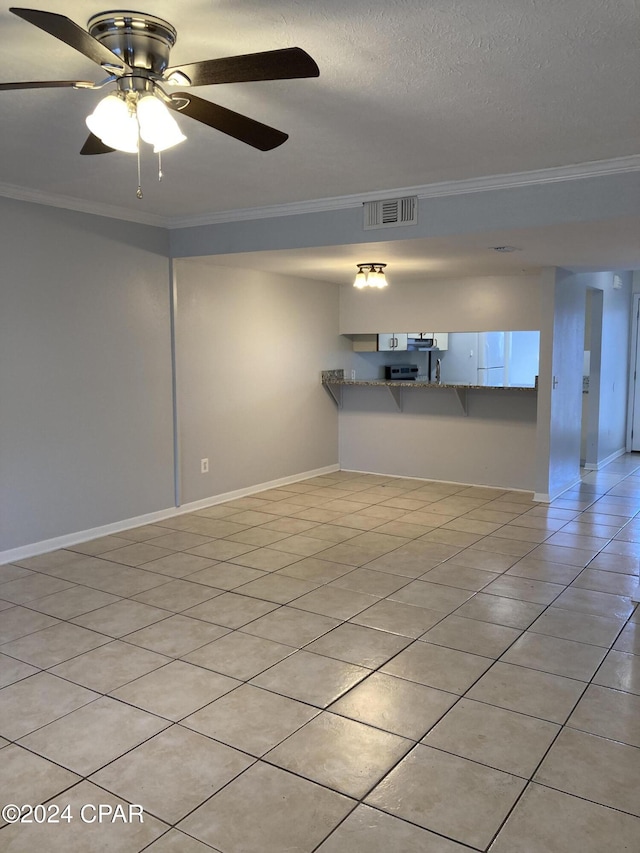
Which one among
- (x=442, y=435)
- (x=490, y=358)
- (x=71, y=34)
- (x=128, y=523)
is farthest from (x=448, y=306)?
(x=71, y=34)

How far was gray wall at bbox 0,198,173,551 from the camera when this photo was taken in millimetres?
4246

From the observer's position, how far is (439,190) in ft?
13.2

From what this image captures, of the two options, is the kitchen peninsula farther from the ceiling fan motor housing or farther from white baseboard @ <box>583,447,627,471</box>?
the ceiling fan motor housing

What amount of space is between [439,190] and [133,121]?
238 cm

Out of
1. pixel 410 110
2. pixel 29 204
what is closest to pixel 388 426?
pixel 29 204

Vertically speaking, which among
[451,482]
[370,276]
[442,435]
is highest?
[370,276]

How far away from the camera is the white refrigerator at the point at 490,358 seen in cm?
762

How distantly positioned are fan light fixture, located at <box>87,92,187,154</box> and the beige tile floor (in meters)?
2.00

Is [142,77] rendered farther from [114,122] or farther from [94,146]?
[94,146]

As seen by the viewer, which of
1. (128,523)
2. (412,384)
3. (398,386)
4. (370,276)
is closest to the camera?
(128,523)

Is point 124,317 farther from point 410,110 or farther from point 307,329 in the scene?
point 410,110

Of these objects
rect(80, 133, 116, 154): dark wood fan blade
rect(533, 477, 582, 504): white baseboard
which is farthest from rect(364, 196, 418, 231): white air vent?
rect(533, 477, 582, 504): white baseboard

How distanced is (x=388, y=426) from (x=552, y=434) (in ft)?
5.89

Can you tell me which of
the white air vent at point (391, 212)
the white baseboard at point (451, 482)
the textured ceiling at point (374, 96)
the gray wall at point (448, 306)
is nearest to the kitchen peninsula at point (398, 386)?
the gray wall at point (448, 306)
